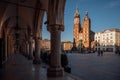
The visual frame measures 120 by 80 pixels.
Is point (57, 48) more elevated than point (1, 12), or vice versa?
point (1, 12)

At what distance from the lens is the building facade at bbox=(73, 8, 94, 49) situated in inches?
3789

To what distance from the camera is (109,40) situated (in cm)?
9581

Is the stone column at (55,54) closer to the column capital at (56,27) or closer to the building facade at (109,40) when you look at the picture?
the column capital at (56,27)

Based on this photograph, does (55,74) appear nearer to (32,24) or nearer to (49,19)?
(49,19)

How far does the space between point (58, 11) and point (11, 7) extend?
8112mm

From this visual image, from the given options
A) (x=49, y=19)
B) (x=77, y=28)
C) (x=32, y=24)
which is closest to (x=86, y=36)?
(x=77, y=28)

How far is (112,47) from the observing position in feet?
300

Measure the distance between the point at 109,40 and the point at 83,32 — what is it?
14640 mm

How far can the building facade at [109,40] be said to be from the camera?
9188cm

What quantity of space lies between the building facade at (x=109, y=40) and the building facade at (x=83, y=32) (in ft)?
17.1

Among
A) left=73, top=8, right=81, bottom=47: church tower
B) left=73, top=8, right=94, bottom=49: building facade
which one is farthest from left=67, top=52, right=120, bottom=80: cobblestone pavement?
left=73, top=8, right=81, bottom=47: church tower

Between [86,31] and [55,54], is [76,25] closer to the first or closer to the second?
[86,31]

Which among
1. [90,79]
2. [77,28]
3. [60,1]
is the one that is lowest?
[90,79]

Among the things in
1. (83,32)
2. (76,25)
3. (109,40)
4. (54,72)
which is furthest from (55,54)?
(76,25)
